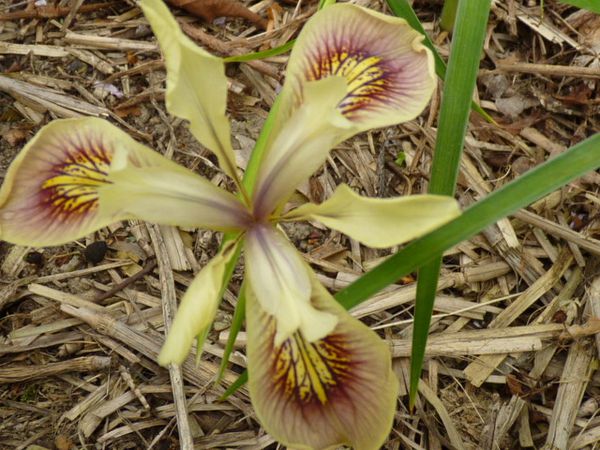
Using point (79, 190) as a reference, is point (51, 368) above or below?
below

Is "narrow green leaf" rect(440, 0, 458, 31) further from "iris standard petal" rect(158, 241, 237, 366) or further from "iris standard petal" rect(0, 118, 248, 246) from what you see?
"iris standard petal" rect(158, 241, 237, 366)

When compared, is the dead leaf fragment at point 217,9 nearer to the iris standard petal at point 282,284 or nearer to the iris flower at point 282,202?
the iris flower at point 282,202

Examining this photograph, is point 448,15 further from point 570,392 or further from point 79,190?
point 79,190

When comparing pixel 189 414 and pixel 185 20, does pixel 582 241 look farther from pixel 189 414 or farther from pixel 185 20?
pixel 185 20

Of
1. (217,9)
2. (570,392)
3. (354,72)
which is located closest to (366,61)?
(354,72)

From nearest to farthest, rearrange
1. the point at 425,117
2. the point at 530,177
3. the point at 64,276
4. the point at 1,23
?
1. the point at 530,177
2. the point at 64,276
3. the point at 425,117
4. the point at 1,23

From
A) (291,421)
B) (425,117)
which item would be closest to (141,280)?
(291,421)
